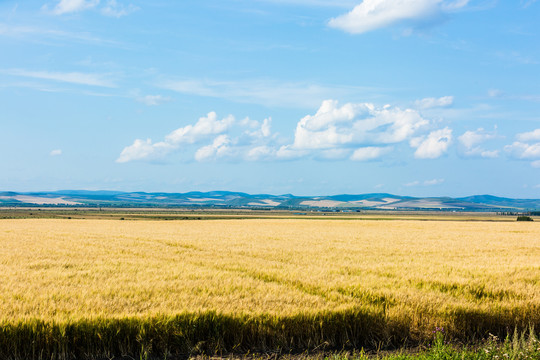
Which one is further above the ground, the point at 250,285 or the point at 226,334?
the point at 250,285

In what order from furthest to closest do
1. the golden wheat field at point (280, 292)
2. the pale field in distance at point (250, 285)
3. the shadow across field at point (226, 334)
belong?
the pale field in distance at point (250, 285), the golden wheat field at point (280, 292), the shadow across field at point (226, 334)

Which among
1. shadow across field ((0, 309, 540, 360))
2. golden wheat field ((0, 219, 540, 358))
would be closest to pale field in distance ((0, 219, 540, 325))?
golden wheat field ((0, 219, 540, 358))

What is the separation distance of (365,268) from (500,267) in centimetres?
533

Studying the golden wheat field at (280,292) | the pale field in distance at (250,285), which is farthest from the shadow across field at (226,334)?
the pale field in distance at (250,285)

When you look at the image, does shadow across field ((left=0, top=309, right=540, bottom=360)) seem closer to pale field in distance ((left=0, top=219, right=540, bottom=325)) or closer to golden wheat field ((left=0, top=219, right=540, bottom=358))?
golden wheat field ((left=0, top=219, right=540, bottom=358))

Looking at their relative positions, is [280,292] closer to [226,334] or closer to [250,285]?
[250,285]

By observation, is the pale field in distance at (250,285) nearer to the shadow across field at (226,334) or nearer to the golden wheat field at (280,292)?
the golden wheat field at (280,292)

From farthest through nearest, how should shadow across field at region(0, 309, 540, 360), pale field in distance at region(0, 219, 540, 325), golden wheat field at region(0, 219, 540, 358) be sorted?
pale field in distance at region(0, 219, 540, 325), golden wheat field at region(0, 219, 540, 358), shadow across field at region(0, 309, 540, 360)

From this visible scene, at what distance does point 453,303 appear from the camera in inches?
415

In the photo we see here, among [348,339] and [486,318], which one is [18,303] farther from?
[486,318]

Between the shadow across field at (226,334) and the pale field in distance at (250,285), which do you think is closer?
the shadow across field at (226,334)

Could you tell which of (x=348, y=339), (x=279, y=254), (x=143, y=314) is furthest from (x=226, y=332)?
(x=279, y=254)

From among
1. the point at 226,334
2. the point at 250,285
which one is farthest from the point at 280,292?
the point at 226,334

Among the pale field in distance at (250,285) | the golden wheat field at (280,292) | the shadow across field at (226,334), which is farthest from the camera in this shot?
the pale field in distance at (250,285)
